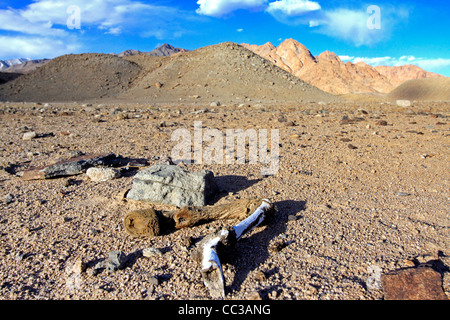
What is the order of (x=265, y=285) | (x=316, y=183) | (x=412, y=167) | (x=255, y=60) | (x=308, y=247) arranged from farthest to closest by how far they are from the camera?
1. (x=255, y=60)
2. (x=412, y=167)
3. (x=316, y=183)
4. (x=308, y=247)
5. (x=265, y=285)

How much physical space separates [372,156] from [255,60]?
3030cm

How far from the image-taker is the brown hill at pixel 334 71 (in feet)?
327

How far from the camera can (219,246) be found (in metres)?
2.87

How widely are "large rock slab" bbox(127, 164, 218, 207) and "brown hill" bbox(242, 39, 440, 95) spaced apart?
3862 inches

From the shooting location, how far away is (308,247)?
127 inches

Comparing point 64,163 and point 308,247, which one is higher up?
point 64,163

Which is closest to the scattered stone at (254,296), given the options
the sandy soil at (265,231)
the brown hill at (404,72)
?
the sandy soil at (265,231)

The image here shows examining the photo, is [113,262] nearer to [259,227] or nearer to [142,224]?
[142,224]

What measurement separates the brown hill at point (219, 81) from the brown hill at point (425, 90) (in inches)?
989
